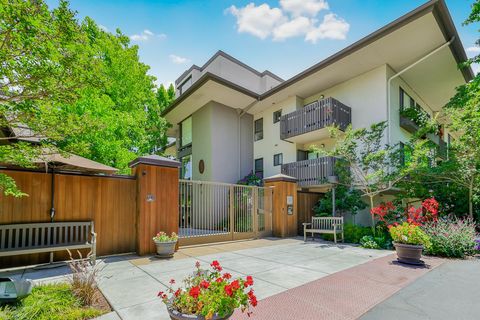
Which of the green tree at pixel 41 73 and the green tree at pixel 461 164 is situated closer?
the green tree at pixel 41 73

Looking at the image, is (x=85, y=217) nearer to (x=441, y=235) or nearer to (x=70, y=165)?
(x=70, y=165)

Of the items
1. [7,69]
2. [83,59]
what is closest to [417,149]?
[83,59]

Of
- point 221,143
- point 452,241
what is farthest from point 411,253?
point 221,143

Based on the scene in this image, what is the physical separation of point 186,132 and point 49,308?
17.1 meters

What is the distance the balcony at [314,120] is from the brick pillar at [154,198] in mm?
8234

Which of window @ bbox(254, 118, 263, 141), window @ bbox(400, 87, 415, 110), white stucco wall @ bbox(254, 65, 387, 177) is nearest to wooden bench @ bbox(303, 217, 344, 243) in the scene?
white stucco wall @ bbox(254, 65, 387, 177)

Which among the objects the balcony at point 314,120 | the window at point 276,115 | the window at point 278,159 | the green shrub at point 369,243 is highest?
the window at point 276,115

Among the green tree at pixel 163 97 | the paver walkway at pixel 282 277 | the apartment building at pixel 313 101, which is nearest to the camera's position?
the paver walkway at pixel 282 277

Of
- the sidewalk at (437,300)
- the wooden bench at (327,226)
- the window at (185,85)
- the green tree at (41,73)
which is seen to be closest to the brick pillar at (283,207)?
the wooden bench at (327,226)

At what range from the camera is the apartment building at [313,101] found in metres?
11.4

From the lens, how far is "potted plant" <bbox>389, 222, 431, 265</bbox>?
6.49m

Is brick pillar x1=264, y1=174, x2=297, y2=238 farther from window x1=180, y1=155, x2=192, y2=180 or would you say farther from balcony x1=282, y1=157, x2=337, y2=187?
window x1=180, y1=155, x2=192, y2=180

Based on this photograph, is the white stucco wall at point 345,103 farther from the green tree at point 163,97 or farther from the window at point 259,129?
the green tree at point 163,97

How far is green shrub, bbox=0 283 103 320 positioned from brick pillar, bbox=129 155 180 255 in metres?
3.39
